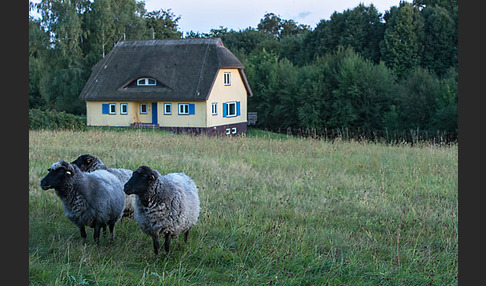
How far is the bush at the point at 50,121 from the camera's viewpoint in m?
32.1

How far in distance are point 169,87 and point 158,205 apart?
36.5 meters

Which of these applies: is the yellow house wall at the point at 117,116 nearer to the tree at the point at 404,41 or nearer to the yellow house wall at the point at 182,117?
the yellow house wall at the point at 182,117

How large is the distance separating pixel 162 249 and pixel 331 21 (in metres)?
57.5

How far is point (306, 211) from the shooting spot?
978 cm

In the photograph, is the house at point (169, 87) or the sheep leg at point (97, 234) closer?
the sheep leg at point (97, 234)

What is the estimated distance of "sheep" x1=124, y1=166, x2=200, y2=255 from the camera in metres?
6.85

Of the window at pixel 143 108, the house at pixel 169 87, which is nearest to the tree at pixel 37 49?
the house at pixel 169 87

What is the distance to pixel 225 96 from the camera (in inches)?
1751

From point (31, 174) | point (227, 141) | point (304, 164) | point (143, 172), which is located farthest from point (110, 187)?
point (227, 141)

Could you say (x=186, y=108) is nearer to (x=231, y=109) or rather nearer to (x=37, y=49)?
(x=231, y=109)

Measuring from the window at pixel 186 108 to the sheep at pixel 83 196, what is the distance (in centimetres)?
3480

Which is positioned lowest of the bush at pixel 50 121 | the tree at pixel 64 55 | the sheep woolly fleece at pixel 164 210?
the sheep woolly fleece at pixel 164 210

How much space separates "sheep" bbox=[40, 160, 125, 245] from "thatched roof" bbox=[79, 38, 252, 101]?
110 feet

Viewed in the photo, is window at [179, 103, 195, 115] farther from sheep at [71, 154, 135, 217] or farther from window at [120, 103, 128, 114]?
sheep at [71, 154, 135, 217]
